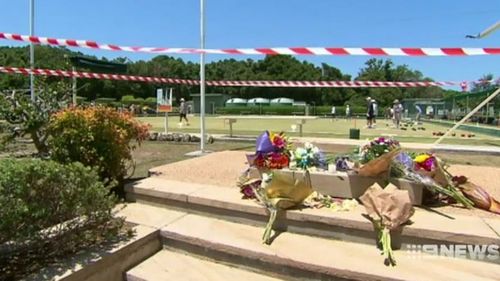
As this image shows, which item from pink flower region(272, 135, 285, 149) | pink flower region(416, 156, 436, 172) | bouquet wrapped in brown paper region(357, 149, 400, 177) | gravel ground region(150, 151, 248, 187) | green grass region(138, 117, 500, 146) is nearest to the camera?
bouquet wrapped in brown paper region(357, 149, 400, 177)

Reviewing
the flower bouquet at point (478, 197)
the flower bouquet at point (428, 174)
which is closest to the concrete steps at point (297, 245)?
the flower bouquet at point (428, 174)

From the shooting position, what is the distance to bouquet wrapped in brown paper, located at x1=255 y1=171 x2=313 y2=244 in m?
3.55

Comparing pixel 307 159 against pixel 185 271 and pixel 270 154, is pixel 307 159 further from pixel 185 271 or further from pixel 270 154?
pixel 185 271

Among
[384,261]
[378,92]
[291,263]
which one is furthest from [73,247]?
[378,92]

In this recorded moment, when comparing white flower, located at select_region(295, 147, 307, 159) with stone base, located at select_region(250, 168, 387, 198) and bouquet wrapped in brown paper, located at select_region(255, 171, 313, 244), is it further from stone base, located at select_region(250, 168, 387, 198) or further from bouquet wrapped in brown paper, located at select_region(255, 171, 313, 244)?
bouquet wrapped in brown paper, located at select_region(255, 171, 313, 244)

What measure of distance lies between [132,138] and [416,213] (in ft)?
10.4

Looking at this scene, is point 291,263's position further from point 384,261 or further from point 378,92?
point 378,92

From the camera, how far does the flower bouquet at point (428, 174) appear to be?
3740mm

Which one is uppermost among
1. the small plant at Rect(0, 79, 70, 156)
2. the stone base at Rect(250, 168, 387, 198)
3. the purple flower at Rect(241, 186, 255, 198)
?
the small plant at Rect(0, 79, 70, 156)

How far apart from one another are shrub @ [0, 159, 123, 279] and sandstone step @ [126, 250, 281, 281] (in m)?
0.40

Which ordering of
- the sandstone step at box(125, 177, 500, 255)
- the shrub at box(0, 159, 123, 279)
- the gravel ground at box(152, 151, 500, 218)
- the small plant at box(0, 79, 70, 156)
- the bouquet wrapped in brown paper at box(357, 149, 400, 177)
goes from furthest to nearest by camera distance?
the small plant at box(0, 79, 70, 156), the gravel ground at box(152, 151, 500, 218), the bouquet wrapped in brown paper at box(357, 149, 400, 177), the sandstone step at box(125, 177, 500, 255), the shrub at box(0, 159, 123, 279)

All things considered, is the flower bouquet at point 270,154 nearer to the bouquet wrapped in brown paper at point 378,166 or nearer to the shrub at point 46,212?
the bouquet wrapped in brown paper at point 378,166

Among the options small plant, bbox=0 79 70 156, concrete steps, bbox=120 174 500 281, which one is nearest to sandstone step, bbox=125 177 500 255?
concrete steps, bbox=120 174 500 281

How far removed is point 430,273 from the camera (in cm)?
279
